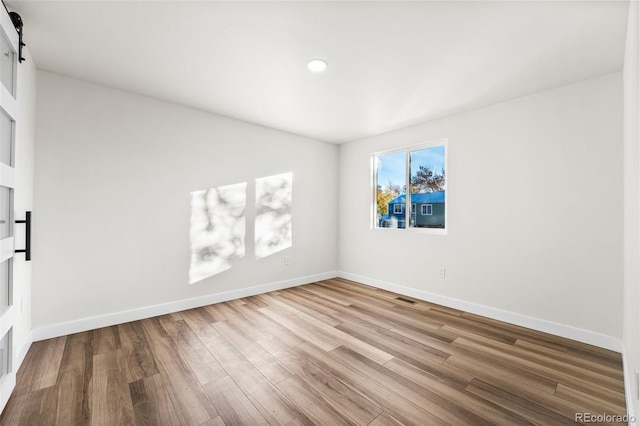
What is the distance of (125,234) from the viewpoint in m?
2.90

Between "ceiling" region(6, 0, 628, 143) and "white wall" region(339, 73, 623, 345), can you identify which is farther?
"white wall" region(339, 73, 623, 345)

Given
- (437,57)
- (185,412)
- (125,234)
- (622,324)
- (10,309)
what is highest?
(437,57)

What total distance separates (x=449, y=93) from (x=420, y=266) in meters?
2.21

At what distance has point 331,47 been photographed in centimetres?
212

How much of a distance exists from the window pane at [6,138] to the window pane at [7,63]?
0.20m

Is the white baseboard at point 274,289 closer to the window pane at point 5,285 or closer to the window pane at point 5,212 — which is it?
the window pane at point 5,285

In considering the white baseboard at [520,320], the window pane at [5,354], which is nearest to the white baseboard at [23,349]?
the window pane at [5,354]

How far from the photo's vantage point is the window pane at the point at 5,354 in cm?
164

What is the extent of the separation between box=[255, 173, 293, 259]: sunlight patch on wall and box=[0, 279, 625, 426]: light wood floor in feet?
4.14

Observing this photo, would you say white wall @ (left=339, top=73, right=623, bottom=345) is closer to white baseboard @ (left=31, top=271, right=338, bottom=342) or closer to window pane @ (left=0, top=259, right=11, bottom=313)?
white baseboard @ (left=31, top=271, right=338, bottom=342)

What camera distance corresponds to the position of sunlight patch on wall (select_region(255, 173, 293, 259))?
398 centimetres

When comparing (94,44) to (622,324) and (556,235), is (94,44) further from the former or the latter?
(622,324)

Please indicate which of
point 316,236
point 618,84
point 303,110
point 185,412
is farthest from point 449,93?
point 185,412

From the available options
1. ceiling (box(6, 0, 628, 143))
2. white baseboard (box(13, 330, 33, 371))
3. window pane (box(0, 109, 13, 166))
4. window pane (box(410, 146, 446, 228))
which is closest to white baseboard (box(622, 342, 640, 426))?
window pane (box(410, 146, 446, 228))
